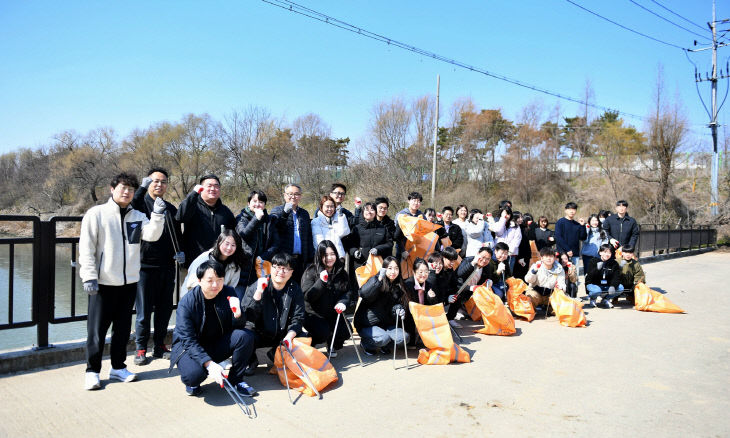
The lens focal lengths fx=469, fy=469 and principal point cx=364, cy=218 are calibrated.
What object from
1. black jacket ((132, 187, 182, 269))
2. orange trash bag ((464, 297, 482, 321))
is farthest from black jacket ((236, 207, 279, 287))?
orange trash bag ((464, 297, 482, 321))

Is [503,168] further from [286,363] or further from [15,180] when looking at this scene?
[15,180]

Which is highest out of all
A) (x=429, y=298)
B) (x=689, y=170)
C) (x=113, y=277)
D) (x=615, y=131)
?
(x=615, y=131)

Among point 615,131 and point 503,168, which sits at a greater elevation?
point 615,131

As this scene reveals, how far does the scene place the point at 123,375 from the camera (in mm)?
3805

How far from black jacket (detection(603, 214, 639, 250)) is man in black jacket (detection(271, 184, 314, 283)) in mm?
6540

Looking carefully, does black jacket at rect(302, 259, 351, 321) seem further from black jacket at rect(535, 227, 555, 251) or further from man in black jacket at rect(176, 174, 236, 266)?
black jacket at rect(535, 227, 555, 251)

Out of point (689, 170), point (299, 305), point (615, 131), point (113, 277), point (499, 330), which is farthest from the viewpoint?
point (615, 131)

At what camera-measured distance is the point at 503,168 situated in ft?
113

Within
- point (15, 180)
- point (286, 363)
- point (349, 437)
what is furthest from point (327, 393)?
point (15, 180)

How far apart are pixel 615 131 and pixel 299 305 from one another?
34.4 meters

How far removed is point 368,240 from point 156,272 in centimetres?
256

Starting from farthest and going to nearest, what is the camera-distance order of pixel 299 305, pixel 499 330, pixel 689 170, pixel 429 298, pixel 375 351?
pixel 689 170 → pixel 499 330 → pixel 429 298 → pixel 375 351 → pixel 299 305

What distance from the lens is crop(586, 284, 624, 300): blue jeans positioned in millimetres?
7512

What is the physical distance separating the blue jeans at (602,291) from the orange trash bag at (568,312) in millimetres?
1467
